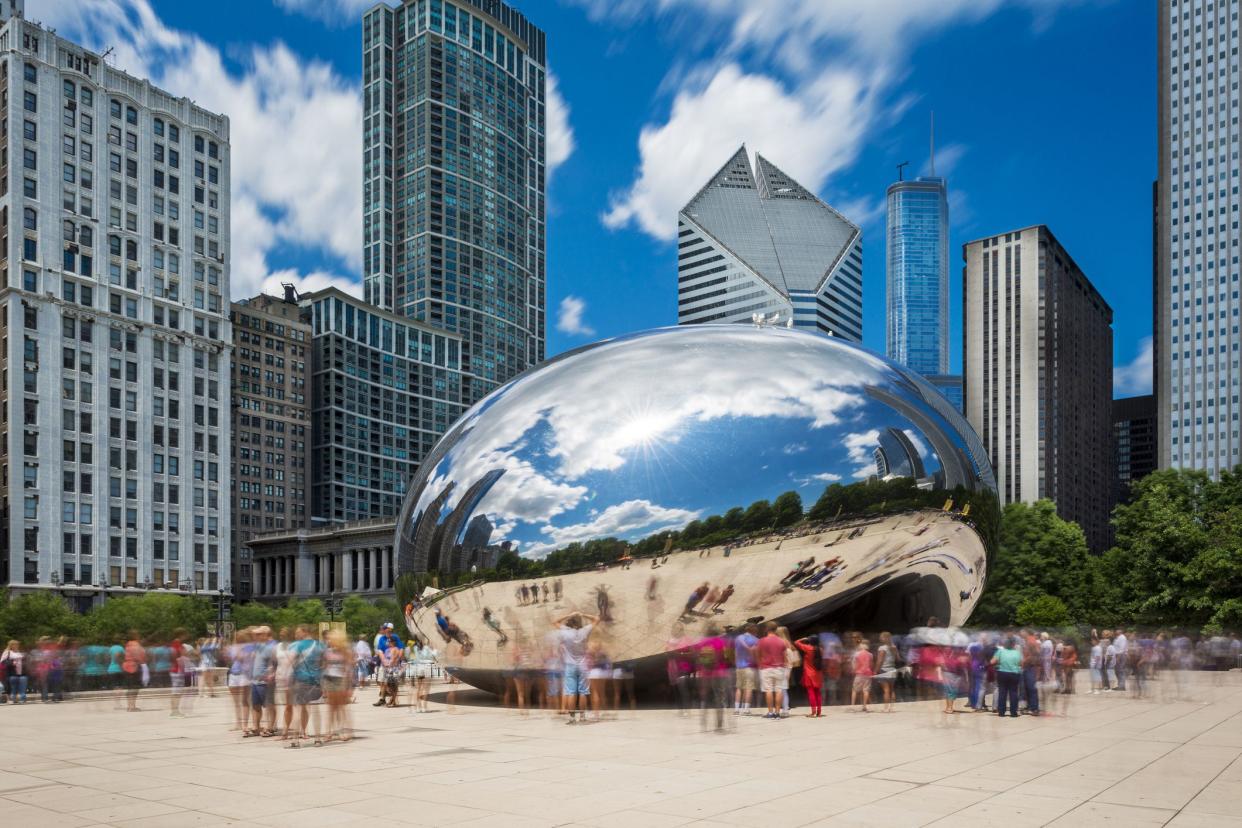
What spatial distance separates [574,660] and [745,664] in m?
2.71

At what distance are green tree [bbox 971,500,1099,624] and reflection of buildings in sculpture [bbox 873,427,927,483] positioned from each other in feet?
155

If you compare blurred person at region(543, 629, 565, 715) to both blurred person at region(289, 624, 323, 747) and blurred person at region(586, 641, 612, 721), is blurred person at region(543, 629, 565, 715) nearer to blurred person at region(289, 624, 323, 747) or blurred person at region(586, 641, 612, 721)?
blurred person at region(586, 641, 612, 721)

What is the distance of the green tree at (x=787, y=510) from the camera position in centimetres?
1642

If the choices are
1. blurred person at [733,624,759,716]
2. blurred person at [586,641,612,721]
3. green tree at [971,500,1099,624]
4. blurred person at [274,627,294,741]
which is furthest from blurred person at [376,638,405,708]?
green tree at [971,500,1099,624]

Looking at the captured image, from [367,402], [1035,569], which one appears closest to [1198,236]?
[1035,569]

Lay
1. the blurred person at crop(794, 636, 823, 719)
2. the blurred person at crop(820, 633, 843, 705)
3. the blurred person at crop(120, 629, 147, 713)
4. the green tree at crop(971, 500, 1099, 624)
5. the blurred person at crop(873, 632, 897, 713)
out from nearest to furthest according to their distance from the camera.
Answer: the blurred person at crop(794, 636, 823, 719), the blurred person at crop(820, 633, 843, 705), the blurred person at crop(873, 632, 897, 713), the blurred person at crop(120, 629, 147, 713), the green tree at crop(971, 500, 1099, 624)

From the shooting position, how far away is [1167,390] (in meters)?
139

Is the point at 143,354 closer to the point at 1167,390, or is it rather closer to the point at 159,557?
the point at 159,557

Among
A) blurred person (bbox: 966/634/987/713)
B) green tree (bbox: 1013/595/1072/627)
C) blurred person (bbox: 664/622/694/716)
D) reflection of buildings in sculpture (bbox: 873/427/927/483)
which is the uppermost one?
reflection of buildings in sculpture (bbox: 873/427/927/483)

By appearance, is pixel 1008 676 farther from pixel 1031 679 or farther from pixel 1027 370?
pixel 1027 370

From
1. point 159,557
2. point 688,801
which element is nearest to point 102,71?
point 159,557

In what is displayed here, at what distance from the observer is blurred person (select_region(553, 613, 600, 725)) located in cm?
1620

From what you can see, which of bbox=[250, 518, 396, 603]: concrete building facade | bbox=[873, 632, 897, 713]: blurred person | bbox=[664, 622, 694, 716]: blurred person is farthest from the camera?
bbox=[250, 518, 396, 603]: concrete building facade

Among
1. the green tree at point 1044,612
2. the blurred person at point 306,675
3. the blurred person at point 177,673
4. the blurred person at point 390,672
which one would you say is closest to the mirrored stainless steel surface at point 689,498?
the blurred person at point 390,672
